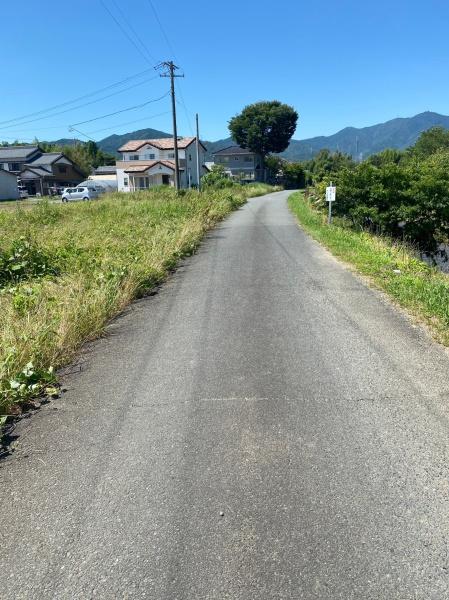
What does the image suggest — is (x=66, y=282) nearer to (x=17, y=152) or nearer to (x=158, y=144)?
(x=158, y=144)

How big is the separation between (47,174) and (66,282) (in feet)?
185

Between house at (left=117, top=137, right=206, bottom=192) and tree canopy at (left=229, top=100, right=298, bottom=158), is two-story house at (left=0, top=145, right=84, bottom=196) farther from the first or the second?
tree canopy at (left=229, top=100, right=298, bottom=158)

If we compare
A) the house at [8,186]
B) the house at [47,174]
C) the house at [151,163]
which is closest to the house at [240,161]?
the house at [151,163]

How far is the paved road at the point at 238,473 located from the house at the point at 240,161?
7538 cm

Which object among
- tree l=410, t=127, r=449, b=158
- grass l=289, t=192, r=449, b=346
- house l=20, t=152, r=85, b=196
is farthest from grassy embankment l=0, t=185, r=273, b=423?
tree l=410, t=127, r=449, b=158

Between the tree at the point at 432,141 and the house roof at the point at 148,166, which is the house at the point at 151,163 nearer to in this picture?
the house roof at the point at 148,166

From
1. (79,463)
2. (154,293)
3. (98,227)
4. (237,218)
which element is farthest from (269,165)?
(79,463)

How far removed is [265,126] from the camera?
234ft

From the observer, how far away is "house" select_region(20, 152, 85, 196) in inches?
2237

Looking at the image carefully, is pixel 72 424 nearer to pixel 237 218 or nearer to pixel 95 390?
pixel 95 390

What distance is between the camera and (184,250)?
12016 millimetres

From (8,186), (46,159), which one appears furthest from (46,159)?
(8,186)

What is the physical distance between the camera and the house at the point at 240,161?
78.2 metres

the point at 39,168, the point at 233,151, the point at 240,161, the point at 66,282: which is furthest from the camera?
the point at 233,151
